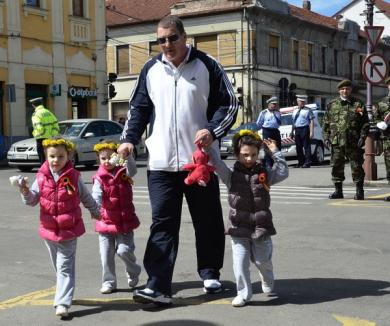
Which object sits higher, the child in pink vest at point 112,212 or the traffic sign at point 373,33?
the traffic sign at point 373,33

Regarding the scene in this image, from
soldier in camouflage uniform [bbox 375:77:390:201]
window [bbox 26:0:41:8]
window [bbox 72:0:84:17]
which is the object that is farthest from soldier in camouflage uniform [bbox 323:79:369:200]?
window [bbox 72:0:84:17]

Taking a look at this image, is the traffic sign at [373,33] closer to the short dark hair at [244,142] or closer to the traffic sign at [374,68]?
the traffic sign at [374,68]

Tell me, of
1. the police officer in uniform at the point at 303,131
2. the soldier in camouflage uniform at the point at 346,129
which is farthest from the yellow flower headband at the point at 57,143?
the police officer in uniform at the point at 303,131

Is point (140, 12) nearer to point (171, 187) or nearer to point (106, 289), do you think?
point (106, 289)

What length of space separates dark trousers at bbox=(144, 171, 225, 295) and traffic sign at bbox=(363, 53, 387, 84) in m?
9.36

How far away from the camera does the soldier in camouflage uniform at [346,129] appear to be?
10.6m

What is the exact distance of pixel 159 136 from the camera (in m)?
5.20

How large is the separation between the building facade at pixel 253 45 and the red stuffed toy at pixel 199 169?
3235 cm

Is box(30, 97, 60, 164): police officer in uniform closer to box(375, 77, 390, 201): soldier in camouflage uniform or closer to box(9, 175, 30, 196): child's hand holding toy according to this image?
box(375, 77, 390, 201): soldier in camouflage uniform

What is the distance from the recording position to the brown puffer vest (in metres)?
5.01

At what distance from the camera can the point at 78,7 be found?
30.1 meters

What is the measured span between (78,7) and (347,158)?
21650 millimetres

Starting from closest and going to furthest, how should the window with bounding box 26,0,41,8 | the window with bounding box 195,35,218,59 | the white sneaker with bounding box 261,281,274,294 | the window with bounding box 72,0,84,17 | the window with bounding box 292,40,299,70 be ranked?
the white sneaker with bounding box 261,281,274,294 → the window with bounding box 26,0,41,8 → the window with bounding box 72,0,84,17 → the window with bounding box 195,35,218,59 → the window with bounding box 292,40,299,70

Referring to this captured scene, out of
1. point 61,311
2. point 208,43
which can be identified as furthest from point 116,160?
point 208,43
